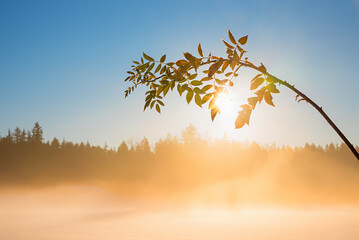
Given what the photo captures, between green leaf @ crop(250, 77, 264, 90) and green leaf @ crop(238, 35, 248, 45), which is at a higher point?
green leaf @ crop(238, 35, 248, 45)

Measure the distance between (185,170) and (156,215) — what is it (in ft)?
152

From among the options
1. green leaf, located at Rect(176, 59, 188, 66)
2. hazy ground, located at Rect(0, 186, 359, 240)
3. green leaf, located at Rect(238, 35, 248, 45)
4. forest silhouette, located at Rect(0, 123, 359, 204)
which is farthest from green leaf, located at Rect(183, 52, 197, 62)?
forest silhouette, located at Rect(0, 123, 359, 204)

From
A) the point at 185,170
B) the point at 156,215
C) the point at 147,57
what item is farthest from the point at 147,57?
the point at 185,170

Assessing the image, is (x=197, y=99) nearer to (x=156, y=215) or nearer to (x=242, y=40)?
(x=242, y=40)

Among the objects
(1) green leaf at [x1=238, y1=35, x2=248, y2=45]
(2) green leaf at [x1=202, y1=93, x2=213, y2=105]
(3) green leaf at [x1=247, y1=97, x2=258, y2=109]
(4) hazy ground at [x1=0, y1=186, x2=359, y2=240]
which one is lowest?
(4) hazy ground at [x1=0, y1=186, x2=359, y2=240]

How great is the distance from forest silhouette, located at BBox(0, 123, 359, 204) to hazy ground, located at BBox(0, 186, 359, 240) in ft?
26.3

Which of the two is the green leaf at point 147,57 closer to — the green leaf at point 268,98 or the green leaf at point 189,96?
the green leaf at point 189,96

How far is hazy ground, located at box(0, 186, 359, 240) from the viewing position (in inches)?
1507

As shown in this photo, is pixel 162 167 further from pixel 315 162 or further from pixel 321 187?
pixel 321 187

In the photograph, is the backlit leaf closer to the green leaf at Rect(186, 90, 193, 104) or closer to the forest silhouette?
the green leaf at Rect(186, 90, 193, 104)

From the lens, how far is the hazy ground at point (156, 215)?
38281 millimetres

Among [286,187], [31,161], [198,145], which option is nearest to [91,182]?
[31,161]

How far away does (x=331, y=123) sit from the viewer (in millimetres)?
664

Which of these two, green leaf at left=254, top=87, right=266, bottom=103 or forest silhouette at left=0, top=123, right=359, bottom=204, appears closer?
green leaf at left=254, top=87, right=266, bottom=103
